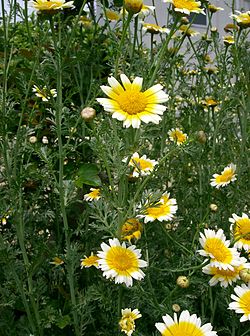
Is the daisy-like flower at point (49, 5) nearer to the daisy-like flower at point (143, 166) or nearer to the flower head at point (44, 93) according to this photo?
the flower head at point (44, 93)

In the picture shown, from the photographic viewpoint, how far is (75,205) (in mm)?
2100

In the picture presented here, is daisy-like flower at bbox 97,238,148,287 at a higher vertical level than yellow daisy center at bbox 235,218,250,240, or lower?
lower

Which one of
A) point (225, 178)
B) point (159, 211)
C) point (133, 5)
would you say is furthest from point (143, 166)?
point (133, 5)

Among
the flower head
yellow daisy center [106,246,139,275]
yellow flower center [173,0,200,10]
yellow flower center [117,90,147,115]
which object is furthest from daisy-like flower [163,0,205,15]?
yellow daisy center [106,246,139,275]

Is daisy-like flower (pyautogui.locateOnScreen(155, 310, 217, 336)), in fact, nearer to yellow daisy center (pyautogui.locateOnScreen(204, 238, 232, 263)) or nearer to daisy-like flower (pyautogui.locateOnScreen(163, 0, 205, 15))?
yellow daisy center (pyautogui.locateOnScreen(204, 238, 232, 263))

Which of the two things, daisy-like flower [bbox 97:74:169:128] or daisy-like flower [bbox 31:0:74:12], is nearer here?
daisy-like flower [bbox 97:74:169:128]

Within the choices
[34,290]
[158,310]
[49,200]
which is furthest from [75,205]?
[158,310]

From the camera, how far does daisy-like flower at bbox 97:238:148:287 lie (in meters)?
1.30

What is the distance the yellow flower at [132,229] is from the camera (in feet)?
4.89

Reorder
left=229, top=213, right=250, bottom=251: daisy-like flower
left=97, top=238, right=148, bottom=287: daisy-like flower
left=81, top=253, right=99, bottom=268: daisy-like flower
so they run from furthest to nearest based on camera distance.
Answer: left=81, top=253, right=99, bottom=268: daisy-like flower
left=229, top=213, right=250, bottom=251: daisy-like flower
left=97, top=238, right=148, bottom=287: daisy-like flower

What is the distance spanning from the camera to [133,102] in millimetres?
1225

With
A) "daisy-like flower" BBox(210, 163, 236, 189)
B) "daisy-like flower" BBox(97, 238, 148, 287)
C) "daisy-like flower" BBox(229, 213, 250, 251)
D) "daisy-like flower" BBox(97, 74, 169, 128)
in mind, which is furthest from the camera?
"daisy-like flower" BBox(210, 163, 236, 189)

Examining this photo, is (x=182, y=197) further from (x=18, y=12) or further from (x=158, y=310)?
(x=18, y=12)

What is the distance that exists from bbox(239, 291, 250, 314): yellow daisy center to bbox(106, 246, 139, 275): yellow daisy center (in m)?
0.28
